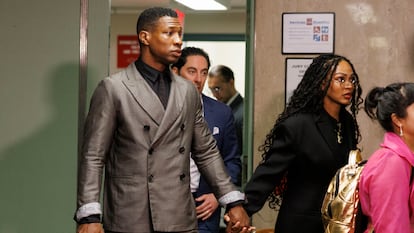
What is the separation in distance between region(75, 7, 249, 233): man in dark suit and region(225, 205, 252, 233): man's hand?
204 millimetres

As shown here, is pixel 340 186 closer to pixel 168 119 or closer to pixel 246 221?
pixel 246 221

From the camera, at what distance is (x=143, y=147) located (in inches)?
144

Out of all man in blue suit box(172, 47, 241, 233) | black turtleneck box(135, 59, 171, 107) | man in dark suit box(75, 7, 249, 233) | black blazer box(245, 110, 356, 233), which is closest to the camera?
man in dark suit box(75, 7, 249, 233)

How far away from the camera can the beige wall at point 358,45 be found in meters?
5.55

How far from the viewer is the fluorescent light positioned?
25.7ft

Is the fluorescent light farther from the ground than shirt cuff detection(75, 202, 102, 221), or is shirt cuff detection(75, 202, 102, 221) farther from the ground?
the fluorescent light

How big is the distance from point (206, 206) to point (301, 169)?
673mm

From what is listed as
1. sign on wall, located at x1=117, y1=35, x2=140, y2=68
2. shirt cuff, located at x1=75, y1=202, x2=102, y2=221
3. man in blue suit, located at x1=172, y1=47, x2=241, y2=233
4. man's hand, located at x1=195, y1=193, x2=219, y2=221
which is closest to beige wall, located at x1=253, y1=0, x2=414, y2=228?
man in blue suit, located at x1=172, y1=47, x2=241, y2=233

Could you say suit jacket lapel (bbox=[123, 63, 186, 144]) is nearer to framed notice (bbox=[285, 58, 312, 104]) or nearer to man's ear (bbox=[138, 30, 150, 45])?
man's ear (bbox=[138, 30, 150, 45])

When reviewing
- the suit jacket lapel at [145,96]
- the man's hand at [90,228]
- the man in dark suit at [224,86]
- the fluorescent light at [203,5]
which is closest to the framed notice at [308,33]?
the man in dark suit at [224,86]

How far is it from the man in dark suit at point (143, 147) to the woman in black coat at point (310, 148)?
2.18ft

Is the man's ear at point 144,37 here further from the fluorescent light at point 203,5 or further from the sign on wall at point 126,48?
the sign on wall at point 126,48

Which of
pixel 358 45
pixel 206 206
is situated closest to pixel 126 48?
pixel 358 45

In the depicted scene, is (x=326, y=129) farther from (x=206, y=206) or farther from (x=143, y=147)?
(x=143, y=147)
